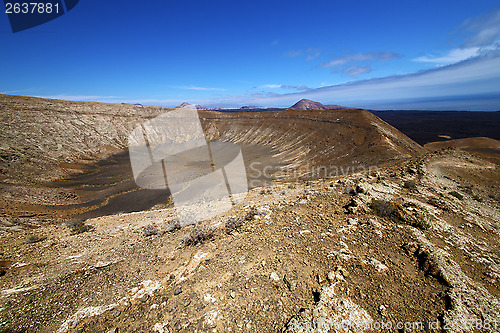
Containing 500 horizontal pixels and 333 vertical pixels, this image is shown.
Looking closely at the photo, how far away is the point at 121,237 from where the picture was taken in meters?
8.05

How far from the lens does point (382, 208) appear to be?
260 inches

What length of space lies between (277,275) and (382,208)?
456cm

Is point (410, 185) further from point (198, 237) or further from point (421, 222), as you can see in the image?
point (198, 237)

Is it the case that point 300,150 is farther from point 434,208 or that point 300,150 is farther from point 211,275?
point 211,275

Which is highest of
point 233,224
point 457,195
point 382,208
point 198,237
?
point 382,208

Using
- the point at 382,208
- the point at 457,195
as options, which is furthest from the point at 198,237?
the point at 457,195

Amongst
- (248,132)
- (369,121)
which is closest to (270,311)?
(369,121)

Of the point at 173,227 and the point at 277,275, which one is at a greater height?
the point at 277,275

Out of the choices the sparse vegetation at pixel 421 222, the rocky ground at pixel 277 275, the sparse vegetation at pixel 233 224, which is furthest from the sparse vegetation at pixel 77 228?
the sparse vegetation at pixel 421 222

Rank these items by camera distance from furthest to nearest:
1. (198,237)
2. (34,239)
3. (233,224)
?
1. (34,239)
2. (233,224)
3. (198,237)

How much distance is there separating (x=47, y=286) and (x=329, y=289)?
6354mm

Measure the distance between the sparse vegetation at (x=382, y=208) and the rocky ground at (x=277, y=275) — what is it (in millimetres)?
37

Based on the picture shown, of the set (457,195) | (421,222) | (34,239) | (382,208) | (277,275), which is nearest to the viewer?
(277,275)

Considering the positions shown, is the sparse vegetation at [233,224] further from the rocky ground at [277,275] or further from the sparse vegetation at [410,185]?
the sparse vegetation at [410,185]
